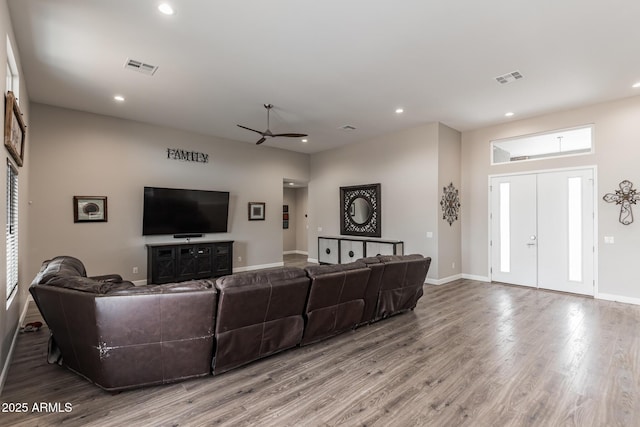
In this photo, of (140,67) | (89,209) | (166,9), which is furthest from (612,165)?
(89,209)

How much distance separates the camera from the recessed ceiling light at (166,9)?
283 cm

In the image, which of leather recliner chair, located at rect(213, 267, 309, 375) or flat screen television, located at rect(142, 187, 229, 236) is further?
flat screen television, located at rect(142, 187, 229, 236)

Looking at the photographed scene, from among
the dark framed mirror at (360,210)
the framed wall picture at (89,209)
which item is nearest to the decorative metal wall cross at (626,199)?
the dark framed mirror at (360,210)

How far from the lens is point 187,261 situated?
6.40 meters

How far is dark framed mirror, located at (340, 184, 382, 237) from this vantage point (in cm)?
761

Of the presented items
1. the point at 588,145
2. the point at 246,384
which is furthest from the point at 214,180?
the point at 588,145

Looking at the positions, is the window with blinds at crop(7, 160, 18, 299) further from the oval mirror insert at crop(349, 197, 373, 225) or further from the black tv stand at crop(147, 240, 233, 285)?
the oval mirror insert at crop(349, 197, 373, 225)

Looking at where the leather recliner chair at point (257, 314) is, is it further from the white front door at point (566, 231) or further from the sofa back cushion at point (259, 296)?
the white front door at point (566, 231)

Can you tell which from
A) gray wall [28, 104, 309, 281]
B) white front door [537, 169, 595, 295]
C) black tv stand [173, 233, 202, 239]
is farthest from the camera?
black tv stand [173, 233, 202, 239]

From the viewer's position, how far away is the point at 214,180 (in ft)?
24.2

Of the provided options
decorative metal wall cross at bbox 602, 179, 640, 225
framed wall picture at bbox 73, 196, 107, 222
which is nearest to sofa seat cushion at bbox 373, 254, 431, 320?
decorative metal wall cross at bbox 602, 179, 640, 225

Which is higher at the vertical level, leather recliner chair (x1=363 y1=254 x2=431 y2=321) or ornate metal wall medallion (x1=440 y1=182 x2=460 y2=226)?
ornate metal wall medallion (x1=440 y1=182 x2=460 y2=226)

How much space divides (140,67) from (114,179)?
2853 mm

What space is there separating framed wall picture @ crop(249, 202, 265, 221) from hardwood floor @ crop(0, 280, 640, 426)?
184 inches
